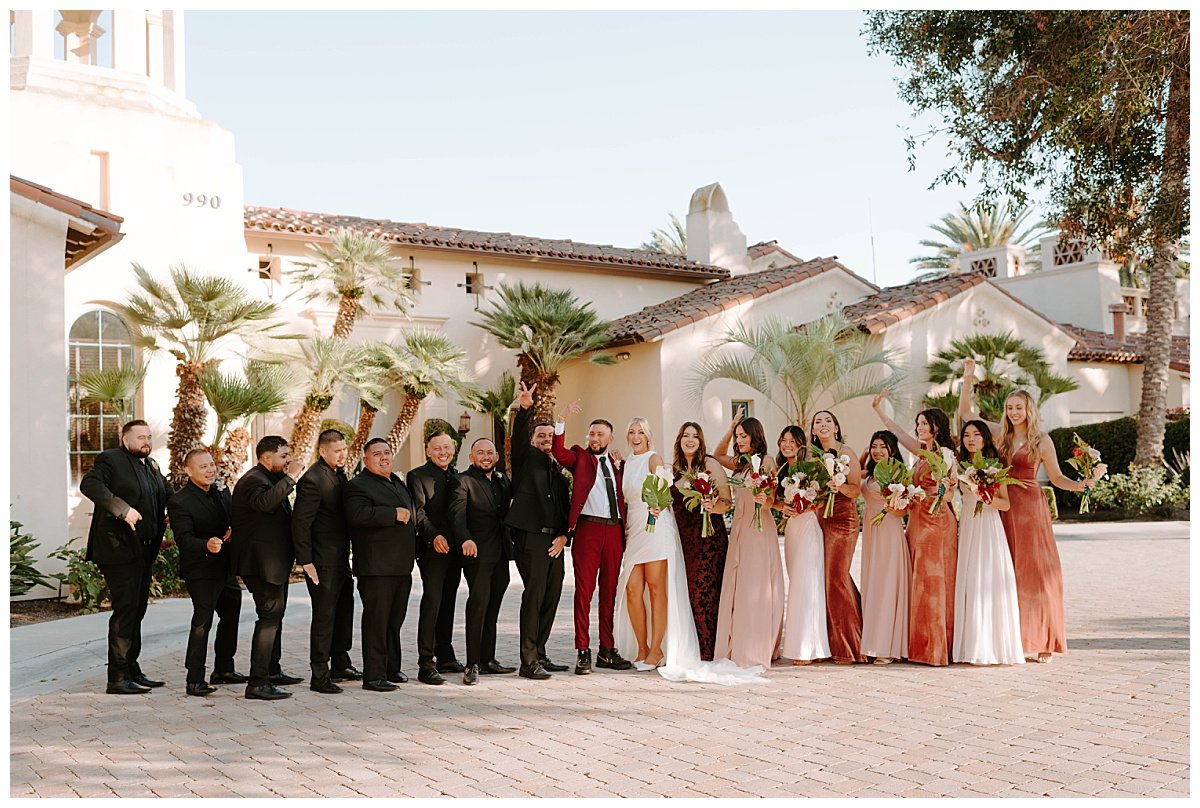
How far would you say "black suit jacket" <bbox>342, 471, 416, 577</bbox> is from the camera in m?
8.08

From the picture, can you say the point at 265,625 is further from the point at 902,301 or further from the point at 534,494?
the point at 902,301

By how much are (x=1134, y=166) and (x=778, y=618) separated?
6884mm

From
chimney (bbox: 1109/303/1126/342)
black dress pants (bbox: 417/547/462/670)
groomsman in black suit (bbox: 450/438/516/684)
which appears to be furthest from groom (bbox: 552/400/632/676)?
chimney (bbox: 1109/303/1126/342)

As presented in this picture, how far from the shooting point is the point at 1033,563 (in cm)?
888

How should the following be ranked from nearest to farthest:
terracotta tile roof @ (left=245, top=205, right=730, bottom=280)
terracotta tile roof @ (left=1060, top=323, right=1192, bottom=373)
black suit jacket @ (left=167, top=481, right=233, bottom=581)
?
1. black suit jacket @ (left=167, top=481, right=233, bottom=581)
2. terracotta tile roof @ (left=245, top=205, right=730, bottom=280)
3. terracotta tile roof @ (left=1060, top=323, right=1192, bottom=373)

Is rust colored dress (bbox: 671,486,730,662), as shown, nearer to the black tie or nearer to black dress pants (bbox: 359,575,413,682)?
the black tie

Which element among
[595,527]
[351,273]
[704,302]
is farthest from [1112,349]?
[595,527]

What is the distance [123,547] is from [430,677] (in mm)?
2451

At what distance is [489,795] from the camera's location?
5.38 meters

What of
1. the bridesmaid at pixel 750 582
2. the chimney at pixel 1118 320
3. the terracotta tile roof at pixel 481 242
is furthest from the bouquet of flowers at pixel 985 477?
the chimney at pixel 1118 320

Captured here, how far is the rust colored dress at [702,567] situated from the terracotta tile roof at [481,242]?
15508mm

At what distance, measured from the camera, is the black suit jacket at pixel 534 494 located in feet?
28.6

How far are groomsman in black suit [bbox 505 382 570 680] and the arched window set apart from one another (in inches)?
422

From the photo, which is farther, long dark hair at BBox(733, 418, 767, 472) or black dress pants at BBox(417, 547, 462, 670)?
long dark hair at BBox(733, 418, 767, 472)
